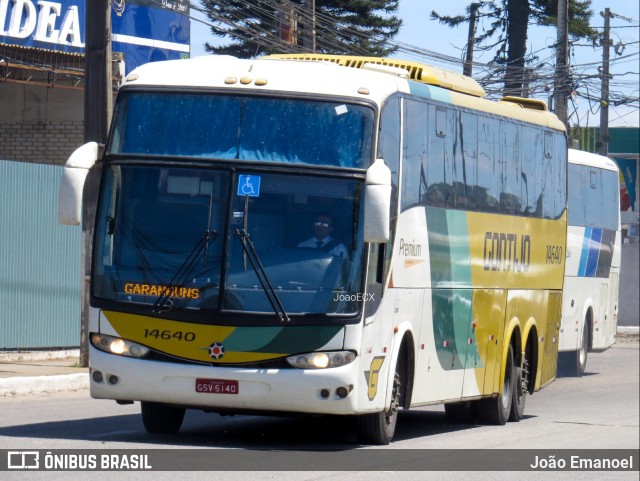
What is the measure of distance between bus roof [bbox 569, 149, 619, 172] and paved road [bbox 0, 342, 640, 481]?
8.69m

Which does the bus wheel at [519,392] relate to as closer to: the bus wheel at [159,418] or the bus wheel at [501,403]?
the bus wheel at [501,403]

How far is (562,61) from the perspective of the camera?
29438mm

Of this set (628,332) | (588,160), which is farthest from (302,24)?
(628,332)

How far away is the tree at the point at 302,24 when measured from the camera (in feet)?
78.8

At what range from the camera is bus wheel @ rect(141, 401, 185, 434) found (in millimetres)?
12305

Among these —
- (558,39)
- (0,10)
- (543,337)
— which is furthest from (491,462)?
(558,39)

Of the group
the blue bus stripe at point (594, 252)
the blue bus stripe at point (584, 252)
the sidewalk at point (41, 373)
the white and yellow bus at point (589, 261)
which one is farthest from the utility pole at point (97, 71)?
the blue bus stripe at point (594, 252)

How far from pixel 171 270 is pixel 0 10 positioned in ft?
38.9

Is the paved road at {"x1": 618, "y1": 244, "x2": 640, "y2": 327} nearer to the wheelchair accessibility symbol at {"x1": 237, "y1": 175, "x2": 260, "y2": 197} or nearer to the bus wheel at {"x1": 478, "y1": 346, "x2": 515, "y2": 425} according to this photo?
the bus wheel at {"x1": 478, "y1": 346, "x2": 515, "y2": 425}

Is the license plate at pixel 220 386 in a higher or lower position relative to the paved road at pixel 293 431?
higher

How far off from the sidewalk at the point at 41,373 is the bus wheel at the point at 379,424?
5.49 m

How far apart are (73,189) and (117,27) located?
46.5 ft

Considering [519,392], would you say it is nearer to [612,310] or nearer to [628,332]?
[612,310]

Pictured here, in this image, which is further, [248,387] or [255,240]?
[255,240]
